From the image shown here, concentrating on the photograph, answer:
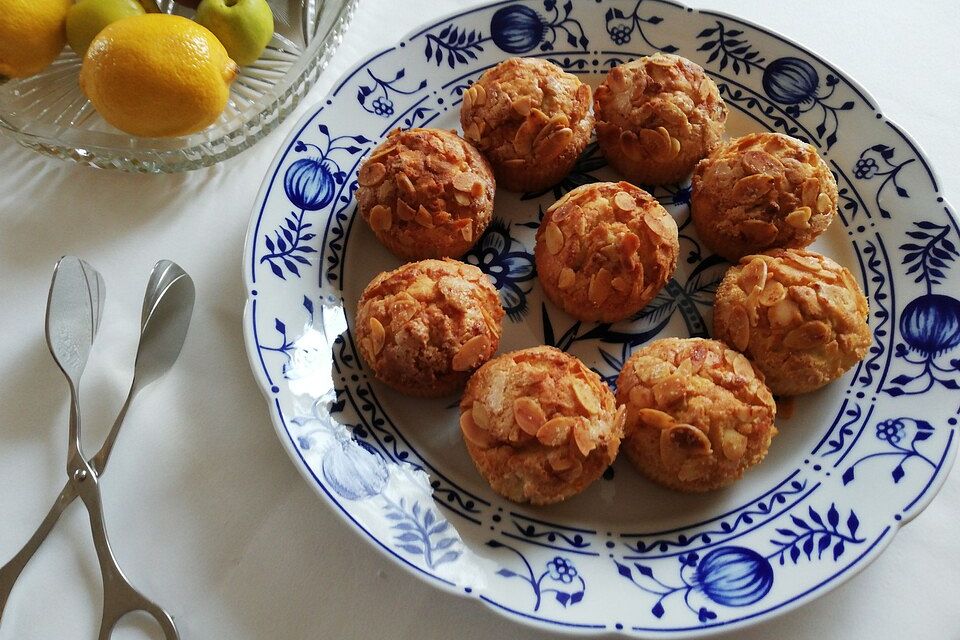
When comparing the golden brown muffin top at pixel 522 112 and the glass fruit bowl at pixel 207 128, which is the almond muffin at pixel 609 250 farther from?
the glass fruit bowl at pixel 207 128

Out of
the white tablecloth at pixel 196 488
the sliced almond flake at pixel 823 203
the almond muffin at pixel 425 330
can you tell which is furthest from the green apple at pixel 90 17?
the sliced almond flake at pixel 823 203

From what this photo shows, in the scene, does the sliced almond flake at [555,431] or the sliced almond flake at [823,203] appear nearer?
the sliced almond flake at [555,431]

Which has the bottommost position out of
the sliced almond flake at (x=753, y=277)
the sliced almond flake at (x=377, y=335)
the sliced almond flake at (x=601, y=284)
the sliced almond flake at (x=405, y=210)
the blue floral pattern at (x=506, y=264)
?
the sliced almond flake at (x=377, y=335)

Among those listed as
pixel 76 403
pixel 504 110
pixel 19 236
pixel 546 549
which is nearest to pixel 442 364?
pixel 546 549

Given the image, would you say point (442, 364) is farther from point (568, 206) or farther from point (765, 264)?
point (765, 264)

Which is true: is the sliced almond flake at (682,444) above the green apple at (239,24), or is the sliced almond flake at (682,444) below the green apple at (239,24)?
below
